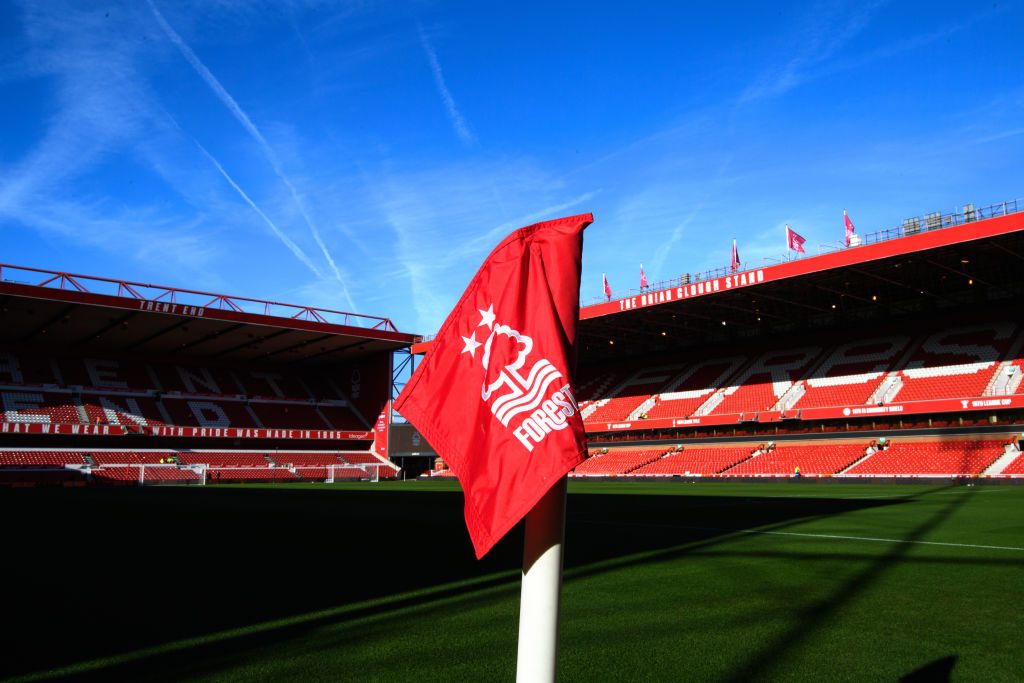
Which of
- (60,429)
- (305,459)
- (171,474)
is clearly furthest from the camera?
(305,459)

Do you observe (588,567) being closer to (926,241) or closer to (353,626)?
(353,626)

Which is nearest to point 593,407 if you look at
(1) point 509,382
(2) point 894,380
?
(2) point 894,380

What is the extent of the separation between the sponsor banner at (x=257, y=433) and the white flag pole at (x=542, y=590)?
45.1 meters

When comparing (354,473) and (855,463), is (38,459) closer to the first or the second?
(354,473)

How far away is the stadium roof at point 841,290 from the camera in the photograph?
27.5m

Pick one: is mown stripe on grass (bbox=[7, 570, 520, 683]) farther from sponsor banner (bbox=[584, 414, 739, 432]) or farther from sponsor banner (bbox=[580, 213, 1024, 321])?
sponsor banner (bbox=[584, 414, 739, 432])

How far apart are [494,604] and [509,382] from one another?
3954mm

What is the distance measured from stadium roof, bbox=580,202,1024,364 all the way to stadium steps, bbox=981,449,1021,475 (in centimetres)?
835

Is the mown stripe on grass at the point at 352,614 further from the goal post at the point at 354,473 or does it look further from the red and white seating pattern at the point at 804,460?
the goal post at the point at 354,473

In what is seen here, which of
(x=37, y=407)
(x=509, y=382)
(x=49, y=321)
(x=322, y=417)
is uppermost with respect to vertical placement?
(x=49, y=321)

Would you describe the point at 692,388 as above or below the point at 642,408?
above

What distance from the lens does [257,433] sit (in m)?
44.7

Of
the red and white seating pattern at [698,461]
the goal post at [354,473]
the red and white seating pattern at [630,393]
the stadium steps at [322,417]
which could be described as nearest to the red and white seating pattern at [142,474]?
the goal post at [354,473]

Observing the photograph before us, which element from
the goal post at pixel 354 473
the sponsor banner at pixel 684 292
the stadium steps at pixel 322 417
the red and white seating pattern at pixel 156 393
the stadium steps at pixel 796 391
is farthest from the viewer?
the stadium steps at pixel 322 417
